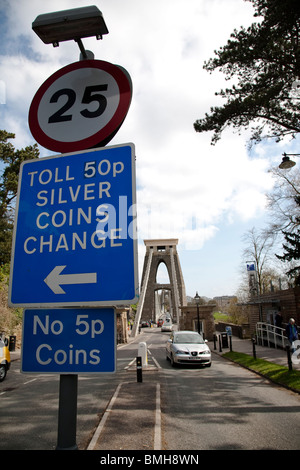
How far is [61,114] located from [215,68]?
10.4m

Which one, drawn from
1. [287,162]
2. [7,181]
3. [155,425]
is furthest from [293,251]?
[7,181]

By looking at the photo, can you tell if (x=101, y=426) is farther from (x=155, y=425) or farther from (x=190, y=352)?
(x=190, y=352)

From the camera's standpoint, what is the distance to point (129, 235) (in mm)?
1555

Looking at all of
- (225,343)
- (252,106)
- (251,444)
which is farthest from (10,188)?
(251,444)

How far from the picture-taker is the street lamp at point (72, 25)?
198cm

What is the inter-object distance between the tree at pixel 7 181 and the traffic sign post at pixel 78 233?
20.7 m

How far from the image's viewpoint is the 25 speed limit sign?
1943 millimetres

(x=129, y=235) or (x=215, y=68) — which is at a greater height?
(x=215, y=68)

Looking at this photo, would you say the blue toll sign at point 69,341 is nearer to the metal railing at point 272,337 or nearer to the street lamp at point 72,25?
the street lamp at point 72,25

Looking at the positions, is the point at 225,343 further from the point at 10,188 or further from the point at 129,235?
the point at 129,235

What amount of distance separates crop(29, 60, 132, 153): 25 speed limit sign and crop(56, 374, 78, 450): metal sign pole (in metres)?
1.37

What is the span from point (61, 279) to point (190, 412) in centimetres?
637

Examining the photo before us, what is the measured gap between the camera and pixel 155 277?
88062 millimetres

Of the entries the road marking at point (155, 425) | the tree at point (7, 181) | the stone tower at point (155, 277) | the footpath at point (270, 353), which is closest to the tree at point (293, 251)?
the footpath at point (270, 353)
